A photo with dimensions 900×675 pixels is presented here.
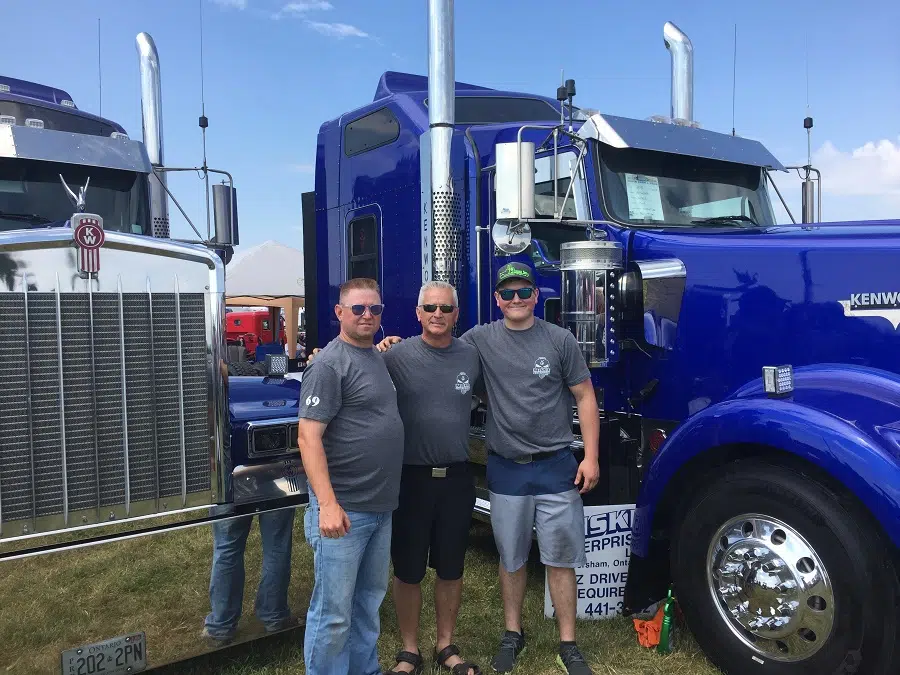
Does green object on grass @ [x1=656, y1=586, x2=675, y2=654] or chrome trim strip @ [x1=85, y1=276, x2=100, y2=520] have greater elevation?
chrome trim strip @ [x1=85, y1=276, x2=100, y2=520]

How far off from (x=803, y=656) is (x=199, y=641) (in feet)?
7.88

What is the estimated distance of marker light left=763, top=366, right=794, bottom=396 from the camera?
10.3 feet

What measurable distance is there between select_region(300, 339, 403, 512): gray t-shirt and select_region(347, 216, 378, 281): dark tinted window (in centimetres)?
248

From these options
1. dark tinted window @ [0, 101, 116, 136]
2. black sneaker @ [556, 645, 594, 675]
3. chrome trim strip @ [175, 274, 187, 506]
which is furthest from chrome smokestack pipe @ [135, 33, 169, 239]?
black sneaker @ [556, 645, 594, 675]

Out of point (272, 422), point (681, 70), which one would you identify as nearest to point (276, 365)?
point (272, 422)

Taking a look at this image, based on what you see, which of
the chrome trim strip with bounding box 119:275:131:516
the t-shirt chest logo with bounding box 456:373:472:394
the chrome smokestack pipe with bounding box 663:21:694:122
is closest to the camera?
the chrome trim strip with bounding box 119:275:131:516

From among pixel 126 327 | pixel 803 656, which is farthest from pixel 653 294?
pixel 126 327

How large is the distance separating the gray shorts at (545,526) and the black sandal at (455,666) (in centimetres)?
43

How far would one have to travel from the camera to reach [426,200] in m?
4.49

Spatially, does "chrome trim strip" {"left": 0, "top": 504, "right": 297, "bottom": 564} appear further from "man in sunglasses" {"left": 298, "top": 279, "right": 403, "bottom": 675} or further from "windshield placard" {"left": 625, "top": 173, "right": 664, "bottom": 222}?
"windshield placard" {"left": 625, "top": 173, "right": 664, "bottom": 222}

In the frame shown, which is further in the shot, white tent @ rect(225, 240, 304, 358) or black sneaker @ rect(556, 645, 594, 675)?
white tent @ rect(225, 240, 304, 358)

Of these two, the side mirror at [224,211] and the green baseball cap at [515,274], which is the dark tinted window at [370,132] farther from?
the green baseball cap at [515,274]

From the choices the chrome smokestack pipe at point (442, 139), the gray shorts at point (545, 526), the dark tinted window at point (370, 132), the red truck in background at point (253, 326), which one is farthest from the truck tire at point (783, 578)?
the red truck in background at point (253, 326)

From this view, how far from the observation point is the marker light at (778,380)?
10.3ft
